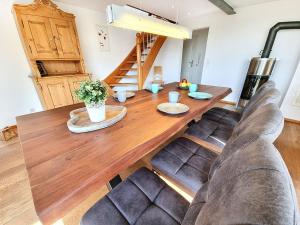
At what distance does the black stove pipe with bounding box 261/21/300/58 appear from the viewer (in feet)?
8.51

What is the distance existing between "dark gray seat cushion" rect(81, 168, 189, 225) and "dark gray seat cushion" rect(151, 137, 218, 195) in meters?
0.14

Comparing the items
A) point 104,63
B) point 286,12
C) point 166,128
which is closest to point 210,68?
point 286,12

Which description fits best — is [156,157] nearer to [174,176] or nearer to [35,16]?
[174,176]

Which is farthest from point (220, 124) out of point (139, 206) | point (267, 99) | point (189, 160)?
point (139, 206)

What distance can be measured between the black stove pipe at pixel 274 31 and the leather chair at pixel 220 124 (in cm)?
212

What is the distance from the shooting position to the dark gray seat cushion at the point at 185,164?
917mm

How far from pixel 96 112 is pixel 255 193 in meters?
0.91

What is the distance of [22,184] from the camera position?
57.5 inches

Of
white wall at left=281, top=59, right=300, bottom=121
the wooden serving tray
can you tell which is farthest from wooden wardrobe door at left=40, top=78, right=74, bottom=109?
white wall at left=281, top=59, right=300, bottom=121

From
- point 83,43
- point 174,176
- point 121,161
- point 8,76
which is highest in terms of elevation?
point 83,43

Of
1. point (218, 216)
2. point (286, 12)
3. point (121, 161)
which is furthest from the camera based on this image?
point (286, 12)

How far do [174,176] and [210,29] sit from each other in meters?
4.17

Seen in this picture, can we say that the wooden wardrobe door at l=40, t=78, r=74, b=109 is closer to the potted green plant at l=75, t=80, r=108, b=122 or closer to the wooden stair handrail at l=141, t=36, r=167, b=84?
the wooden stair handrail at l=141, t=36, r=167, b=84

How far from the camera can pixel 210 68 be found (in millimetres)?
3994
